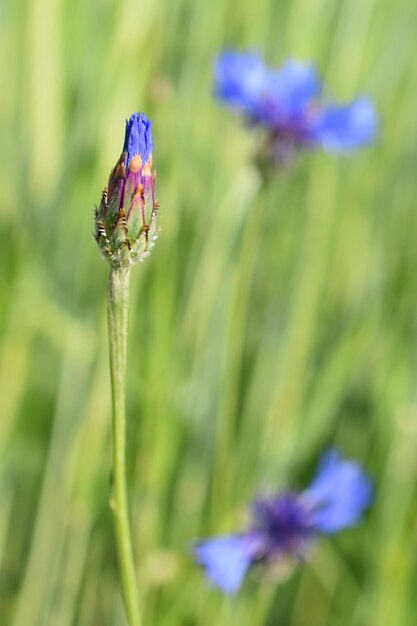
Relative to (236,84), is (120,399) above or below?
below

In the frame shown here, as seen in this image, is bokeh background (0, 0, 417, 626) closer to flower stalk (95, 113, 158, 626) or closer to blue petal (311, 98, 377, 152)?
blue petal (311, 98, 377, 152)

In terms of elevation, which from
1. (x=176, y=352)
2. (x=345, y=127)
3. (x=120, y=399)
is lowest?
(x=120, y=399)

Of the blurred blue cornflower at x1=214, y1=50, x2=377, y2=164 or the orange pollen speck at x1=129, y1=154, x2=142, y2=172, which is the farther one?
the blurred blue cornflower at x1=214, y1=50, x2=377, y2=164

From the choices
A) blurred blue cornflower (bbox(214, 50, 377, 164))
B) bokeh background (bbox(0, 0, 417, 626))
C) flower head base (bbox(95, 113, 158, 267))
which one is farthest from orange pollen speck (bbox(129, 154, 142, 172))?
blurred blue cornflower (bbox(214, 50, 377, 164))

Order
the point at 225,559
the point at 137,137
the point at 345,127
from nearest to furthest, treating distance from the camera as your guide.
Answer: the point at 137,137
the point at 225,559
the point at 345,127

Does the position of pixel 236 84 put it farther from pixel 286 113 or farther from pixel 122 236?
pixel 122 236

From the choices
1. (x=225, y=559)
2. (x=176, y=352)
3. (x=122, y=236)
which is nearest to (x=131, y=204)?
(x=122, y=236)

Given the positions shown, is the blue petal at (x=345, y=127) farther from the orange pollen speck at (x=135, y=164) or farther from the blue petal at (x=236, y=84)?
the orange pollen speck at (x=135, y=164)

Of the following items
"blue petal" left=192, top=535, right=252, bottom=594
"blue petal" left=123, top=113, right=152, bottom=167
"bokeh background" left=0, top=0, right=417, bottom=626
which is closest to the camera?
"blue petal" left=123, top=113, right=152, bottom=167
